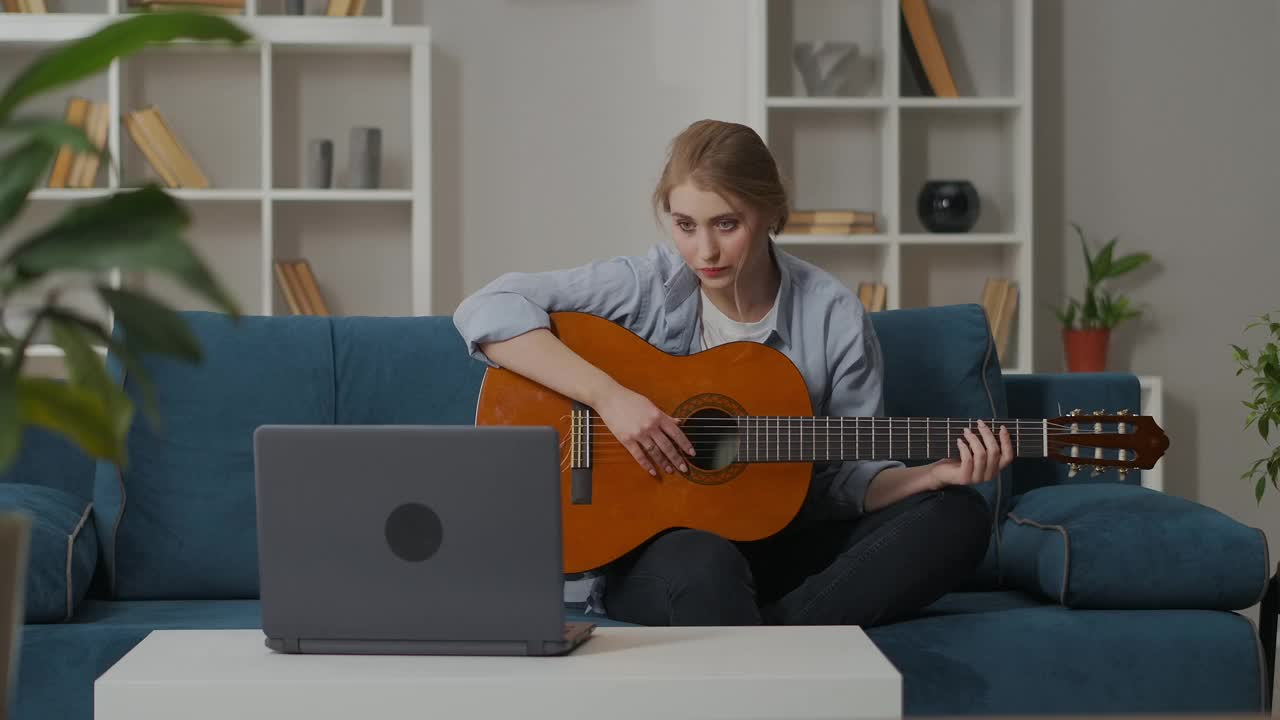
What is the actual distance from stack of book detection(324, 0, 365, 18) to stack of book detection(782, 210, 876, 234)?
1351 mm

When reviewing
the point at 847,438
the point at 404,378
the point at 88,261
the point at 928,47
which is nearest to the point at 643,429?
the point at 847,438

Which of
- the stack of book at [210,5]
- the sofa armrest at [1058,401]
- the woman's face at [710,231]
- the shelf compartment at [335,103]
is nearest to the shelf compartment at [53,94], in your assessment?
the stack of book at [210,5]

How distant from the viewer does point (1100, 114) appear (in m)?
3.83

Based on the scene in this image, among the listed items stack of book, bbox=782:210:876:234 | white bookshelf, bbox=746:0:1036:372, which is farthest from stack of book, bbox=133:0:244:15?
stack of book, bbox=782:210:876:234

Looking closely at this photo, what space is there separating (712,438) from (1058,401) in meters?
0.80

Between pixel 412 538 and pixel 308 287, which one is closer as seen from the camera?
pixel 412 538

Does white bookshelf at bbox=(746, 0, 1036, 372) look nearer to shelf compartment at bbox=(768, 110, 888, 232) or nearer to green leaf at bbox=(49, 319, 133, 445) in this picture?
shelf compartment at bbox=(768, 110, 888, 232)

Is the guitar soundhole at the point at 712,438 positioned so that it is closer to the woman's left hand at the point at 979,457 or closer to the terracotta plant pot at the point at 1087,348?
the woman's left hand at the point at 979,457

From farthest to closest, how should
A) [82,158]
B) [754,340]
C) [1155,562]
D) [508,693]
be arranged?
[82,158]
[754,340]
[1155,562]
[508,693]

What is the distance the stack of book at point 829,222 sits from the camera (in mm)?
3625

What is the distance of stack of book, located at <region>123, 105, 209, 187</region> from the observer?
3625 millimetres

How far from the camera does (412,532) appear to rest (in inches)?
48.8

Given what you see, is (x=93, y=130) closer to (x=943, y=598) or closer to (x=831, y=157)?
(x=831, y=157)

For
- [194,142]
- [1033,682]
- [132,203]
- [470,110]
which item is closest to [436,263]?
[470,110]
